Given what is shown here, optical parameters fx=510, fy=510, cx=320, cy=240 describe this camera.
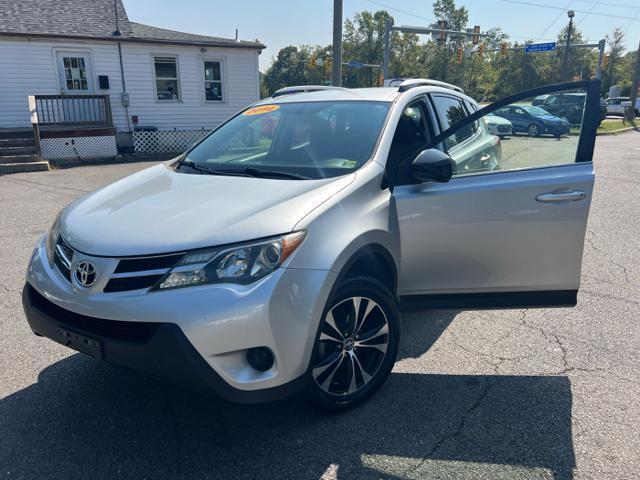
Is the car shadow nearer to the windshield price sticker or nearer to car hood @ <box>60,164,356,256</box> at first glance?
car hood @ <box>60,164,356,256</box>

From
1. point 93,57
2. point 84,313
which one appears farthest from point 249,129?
point 93,57

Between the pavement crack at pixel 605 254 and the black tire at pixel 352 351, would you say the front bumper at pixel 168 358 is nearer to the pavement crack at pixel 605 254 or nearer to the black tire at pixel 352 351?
the black tire at pixel 352 351

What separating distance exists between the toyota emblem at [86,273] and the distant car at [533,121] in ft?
8.90


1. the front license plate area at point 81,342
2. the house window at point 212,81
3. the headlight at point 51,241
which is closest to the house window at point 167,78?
A: the house window at point 212,81

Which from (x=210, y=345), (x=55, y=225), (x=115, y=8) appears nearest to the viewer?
(x=210, y=345)

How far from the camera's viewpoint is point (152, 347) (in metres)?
2.28

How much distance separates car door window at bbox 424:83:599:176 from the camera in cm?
332

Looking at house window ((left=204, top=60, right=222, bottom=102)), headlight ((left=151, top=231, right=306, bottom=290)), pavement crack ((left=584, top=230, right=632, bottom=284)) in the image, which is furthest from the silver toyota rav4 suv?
house window ((left=204, top=60, right=222, bottom=102))

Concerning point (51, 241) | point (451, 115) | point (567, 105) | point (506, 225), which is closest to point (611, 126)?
point (451, 115)

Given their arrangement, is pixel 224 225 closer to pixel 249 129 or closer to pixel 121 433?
pixel 121 433

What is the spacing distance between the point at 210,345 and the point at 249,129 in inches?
88.3

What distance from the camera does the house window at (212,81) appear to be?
59.3ft

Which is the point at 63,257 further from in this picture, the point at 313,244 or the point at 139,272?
the point at 313,244

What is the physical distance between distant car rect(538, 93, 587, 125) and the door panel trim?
114 cm
